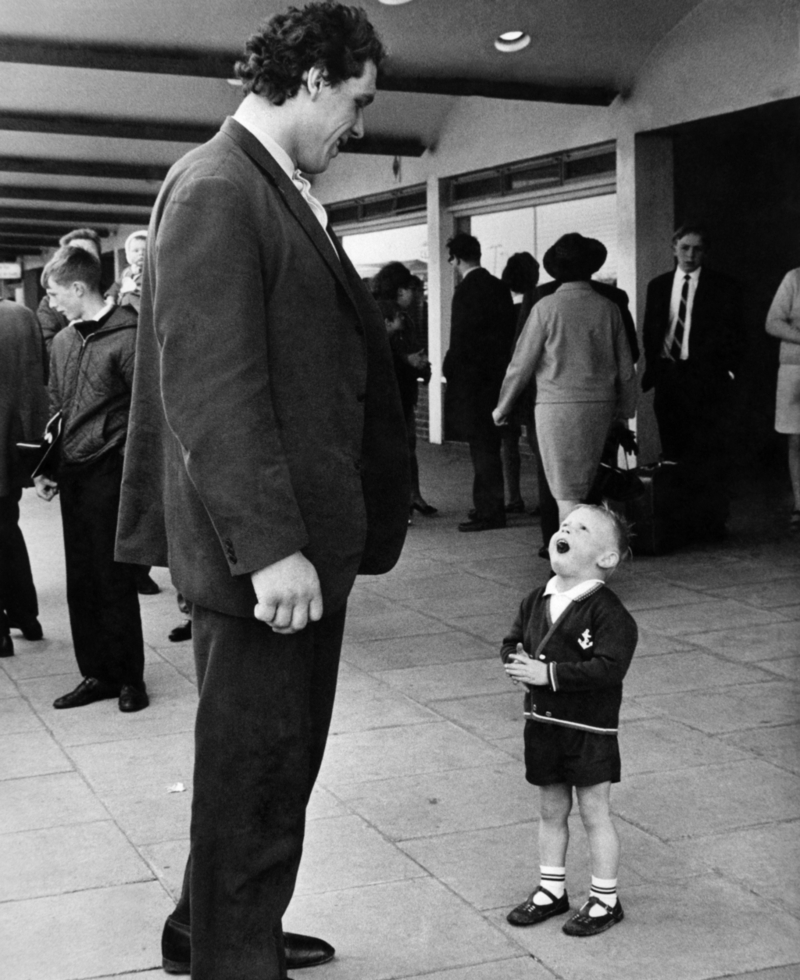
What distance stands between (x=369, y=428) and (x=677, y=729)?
107 inches

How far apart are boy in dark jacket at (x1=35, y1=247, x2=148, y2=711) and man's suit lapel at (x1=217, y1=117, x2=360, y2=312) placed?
305 cm

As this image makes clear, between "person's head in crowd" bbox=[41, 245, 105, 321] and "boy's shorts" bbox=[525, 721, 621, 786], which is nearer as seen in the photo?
"boy's shorts" bbox=[525, 721, 621, 786]

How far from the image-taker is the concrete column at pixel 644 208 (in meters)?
12.4

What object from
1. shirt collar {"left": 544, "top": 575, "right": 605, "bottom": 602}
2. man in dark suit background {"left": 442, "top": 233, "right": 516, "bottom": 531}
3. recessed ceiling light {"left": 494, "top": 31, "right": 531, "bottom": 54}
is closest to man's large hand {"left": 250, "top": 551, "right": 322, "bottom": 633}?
shirt collar {"left": 544, "top": 575, "right": 605, "bottom": 602}

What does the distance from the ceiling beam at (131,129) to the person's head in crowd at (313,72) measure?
12328 mm

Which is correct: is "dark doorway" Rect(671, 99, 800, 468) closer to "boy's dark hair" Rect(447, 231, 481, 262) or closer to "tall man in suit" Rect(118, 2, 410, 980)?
"boy's dark hair" Rect(447, 231, 481, 262)

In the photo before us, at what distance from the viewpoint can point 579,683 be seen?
3.40 meters

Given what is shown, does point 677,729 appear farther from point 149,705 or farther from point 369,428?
point 369,428

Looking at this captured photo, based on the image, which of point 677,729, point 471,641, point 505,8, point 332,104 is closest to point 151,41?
point 505,8

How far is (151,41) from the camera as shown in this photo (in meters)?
11.5

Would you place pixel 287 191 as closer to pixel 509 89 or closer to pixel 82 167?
pixel 509 89

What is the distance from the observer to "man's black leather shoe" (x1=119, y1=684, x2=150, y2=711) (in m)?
5.81

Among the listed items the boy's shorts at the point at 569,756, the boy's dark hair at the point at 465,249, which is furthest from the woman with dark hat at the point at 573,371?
the boy's shorts at the point at 569,756

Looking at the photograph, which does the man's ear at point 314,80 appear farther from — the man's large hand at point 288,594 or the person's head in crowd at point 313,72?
the man's large hand at point 288,594
